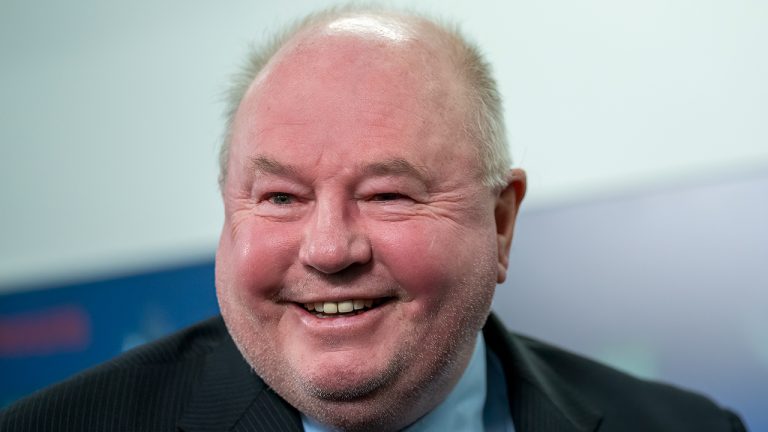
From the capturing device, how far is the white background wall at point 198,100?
277 cm

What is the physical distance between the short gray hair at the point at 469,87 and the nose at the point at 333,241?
0.33 meters

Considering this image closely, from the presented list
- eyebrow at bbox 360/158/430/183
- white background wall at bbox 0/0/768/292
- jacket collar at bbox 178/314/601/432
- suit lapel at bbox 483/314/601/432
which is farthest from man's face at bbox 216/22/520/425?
white background wall at bbox 0/0/768/292

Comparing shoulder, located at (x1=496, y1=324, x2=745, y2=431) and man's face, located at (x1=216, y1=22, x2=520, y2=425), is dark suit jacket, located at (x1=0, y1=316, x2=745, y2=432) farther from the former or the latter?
man's face, located at (x1=216, y1=22, x2=520, y2=425)

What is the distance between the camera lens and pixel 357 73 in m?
1.61

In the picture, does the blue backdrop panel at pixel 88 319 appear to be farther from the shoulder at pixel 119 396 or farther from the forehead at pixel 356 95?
the forehead at pixel 356 95

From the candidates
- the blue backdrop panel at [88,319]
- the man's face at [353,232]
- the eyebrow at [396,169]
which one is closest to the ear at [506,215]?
the man's face at [353,232]

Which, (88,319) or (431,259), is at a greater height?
(431,259)

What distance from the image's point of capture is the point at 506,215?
1.88 m

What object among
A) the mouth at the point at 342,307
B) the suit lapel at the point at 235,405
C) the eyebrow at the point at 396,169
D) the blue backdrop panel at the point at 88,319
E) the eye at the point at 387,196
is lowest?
the blue backdrop panel at the point at 88,319

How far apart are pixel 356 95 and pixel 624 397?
1.11m

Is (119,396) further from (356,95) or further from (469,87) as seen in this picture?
(469,87)

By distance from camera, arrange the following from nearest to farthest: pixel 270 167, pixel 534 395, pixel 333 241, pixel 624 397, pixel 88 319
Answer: pixel 333 241 → pixel 270 167 → pixel 534 395 → pixel 624 397 → pixel 88 319

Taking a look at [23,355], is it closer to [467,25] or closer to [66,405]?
[66,405]

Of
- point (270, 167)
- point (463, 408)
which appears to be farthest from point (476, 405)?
point (270, 167)
